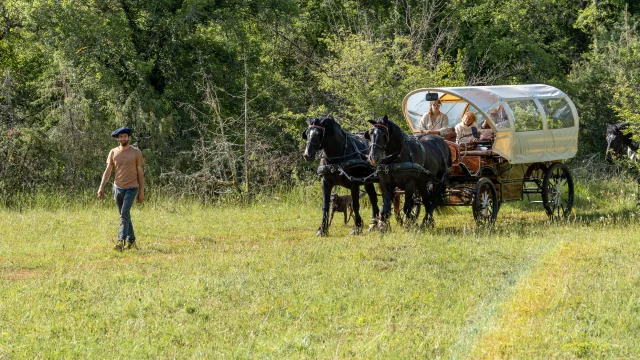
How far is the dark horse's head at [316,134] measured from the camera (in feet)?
49.7

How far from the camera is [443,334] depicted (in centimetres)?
803

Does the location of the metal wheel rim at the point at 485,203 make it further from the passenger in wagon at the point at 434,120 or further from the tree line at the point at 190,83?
the tree line at the point at 190,83

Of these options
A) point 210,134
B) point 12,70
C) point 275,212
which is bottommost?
point 275,212

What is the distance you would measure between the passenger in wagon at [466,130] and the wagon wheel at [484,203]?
1136 millimetres

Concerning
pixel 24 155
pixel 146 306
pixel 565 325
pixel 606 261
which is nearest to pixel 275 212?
pixel 24 155

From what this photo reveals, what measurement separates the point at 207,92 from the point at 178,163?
1.97m

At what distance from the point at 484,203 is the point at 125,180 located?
6.52 meters

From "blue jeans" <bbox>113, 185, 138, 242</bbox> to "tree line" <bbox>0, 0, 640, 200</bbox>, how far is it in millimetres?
7498

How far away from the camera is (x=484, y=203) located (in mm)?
16438

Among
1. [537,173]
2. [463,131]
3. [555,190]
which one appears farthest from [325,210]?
[555,190]

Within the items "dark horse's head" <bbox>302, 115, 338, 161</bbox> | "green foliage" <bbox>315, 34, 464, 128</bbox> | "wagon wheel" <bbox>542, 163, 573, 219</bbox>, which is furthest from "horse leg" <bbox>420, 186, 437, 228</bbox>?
"green foliage" <bbox>315, 34, 464, 128</bbox>

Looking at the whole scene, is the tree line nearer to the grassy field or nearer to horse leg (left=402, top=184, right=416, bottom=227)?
horse leg (left=402, top=184, right=416, bottom=227)

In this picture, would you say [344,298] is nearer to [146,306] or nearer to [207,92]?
[146,306]

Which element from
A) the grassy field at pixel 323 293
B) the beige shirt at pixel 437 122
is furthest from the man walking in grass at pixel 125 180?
the beige shirt at pixel 437 122
